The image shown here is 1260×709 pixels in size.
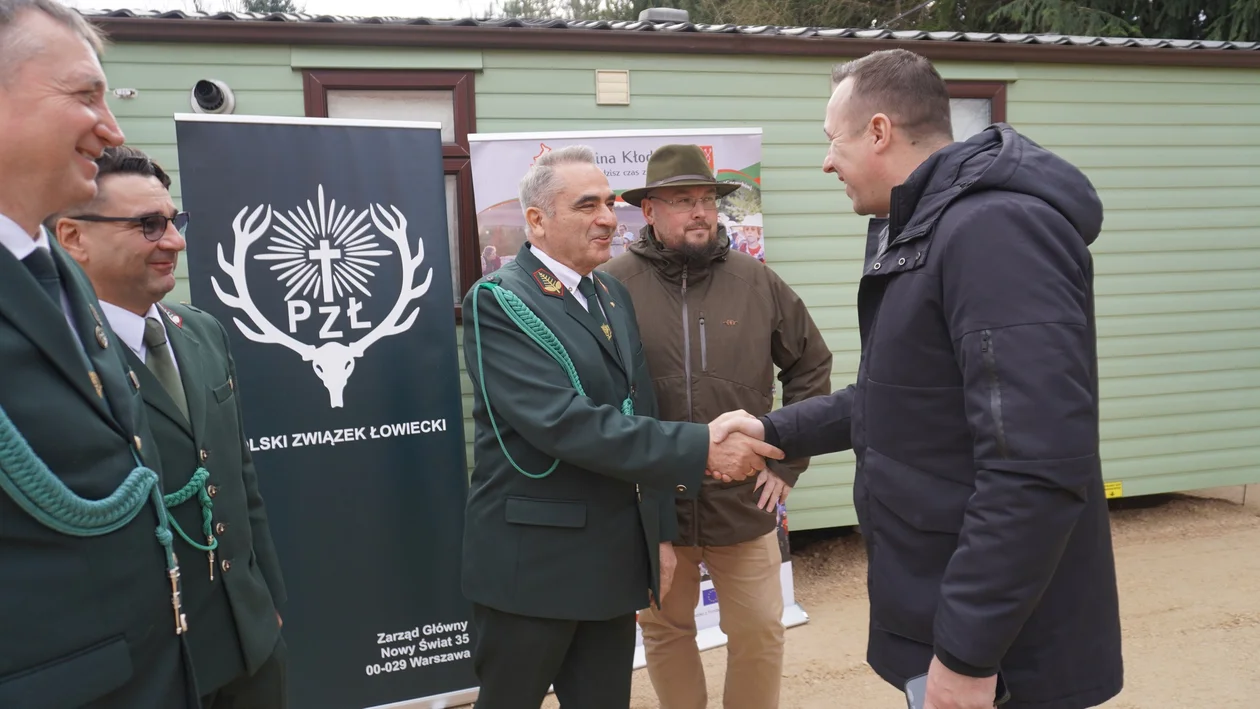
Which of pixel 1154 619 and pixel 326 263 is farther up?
pixel 326 263

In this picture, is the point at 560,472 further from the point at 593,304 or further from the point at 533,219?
the point at 533,219

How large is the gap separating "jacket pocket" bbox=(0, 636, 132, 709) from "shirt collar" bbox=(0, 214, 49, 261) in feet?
1.94

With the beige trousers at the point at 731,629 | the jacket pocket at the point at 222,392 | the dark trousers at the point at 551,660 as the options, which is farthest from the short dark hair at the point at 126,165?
the beige trousers at the point at 731,629

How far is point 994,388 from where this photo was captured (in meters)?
1.40

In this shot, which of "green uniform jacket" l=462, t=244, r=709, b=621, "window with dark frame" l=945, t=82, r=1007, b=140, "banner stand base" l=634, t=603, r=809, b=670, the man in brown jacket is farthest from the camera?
"window with dark frame" l=945, t=82, r=1007, b=140

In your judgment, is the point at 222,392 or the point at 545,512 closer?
the point at 222,392

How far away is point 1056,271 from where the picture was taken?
1.41 metres

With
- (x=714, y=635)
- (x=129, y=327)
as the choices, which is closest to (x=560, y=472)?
(x=129, y=327)

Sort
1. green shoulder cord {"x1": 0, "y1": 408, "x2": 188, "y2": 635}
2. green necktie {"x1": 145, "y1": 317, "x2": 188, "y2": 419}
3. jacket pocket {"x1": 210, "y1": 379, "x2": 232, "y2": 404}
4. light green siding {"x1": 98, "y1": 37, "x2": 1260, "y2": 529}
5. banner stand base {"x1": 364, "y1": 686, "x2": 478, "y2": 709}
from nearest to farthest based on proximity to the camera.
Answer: green shoulder cord {"x1": 0, "y1": 408, "x2": 188, "y2": 635} → green necktie {"x1": 145, "y1": 317, "x2": 188, "y2": 419} → jacket pocket {"x1": 210, "y1": 379, "x2": 232, "y2": 404} → banner stand base {"x1": 364, "y1": 686, "x2": 478, "y2": 709} → light green siding {"x1": 98, "y1": 37, "x2": 1260, "y2": 529}

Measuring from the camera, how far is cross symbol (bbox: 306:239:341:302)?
343cm

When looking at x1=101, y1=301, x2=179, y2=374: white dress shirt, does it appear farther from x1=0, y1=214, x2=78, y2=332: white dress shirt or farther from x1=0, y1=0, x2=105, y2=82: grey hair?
x1=0, y1=0, x2=105, y2=82: grey hair

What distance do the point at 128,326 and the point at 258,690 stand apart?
969mm

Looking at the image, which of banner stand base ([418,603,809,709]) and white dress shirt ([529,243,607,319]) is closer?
white dress shirt ([529,243,607,319])

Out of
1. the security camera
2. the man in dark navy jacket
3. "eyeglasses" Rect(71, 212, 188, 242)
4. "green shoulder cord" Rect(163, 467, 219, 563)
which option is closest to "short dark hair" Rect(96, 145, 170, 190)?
"eyeglasses" Rect(71, 212, 188, 242)
